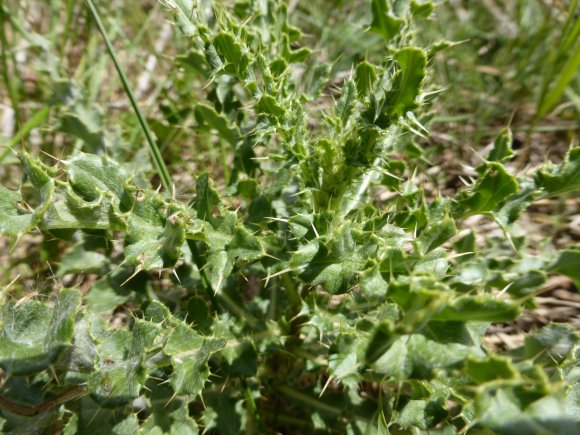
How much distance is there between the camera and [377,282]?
1710 mm

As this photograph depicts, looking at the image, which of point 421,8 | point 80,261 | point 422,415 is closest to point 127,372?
point 80,261

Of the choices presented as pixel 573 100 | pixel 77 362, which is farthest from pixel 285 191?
pixel 573 100

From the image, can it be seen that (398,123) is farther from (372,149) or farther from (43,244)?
(43,244)

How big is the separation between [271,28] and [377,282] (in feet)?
4.53

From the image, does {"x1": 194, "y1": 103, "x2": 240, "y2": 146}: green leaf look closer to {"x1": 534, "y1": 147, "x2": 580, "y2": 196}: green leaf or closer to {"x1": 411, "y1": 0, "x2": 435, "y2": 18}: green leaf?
{"x1": 411, "y1": 0, "x2": 435, "y2": 18}: green leaf

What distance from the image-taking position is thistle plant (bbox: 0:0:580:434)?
1.62 meters

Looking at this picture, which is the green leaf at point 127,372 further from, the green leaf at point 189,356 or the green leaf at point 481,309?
the green leaf at point 481,309

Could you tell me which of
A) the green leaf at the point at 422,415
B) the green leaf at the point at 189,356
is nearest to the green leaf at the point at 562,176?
the green leaf at the point at 422,415

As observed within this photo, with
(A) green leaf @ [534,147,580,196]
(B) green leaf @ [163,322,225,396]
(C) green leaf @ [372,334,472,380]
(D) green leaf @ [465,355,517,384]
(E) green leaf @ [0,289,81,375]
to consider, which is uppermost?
(A) green leaf @ [534,147,580,196]

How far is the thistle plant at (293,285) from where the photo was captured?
1.62 metres

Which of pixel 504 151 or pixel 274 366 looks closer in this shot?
pixel 504 151

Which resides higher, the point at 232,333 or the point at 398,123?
the point at 398,123

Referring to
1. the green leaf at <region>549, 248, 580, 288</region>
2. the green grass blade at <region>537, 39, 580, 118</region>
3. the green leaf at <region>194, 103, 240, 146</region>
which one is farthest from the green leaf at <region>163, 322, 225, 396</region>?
the green grass blade at <region>537, 39, 580, 118</region>

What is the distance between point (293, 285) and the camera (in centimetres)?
224
